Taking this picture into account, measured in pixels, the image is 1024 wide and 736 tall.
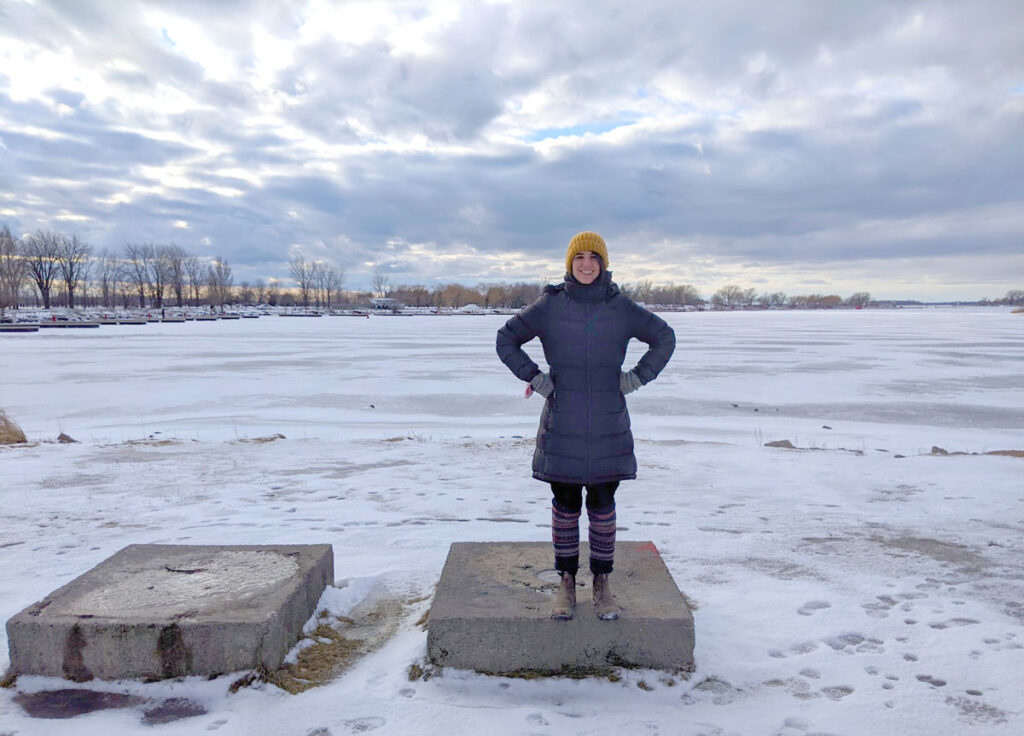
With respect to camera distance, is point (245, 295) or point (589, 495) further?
point (245, 295)

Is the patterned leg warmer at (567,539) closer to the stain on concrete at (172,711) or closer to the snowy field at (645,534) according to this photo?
the snowy field at (645,534)

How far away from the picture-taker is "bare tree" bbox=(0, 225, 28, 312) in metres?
70.9

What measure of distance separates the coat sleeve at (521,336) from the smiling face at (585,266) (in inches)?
8.3

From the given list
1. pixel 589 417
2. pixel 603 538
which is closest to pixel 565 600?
pixel 603 538

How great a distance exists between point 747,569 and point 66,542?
4.84 metres

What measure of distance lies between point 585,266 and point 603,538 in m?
1.31

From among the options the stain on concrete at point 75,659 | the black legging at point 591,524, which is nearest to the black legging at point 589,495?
the black legging at point 591,524

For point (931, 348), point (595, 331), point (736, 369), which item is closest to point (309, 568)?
point (595, 331)

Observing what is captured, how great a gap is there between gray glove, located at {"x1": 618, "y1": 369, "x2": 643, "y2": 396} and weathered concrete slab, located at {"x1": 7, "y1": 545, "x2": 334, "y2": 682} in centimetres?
194

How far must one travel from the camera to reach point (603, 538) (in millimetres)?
3174

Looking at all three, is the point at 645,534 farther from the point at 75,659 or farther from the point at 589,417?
the point at 75,659

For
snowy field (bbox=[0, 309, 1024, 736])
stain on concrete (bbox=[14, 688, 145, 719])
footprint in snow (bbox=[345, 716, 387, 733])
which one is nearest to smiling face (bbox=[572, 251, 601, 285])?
snowy field (bbox=[0, 309, 1024, 736])

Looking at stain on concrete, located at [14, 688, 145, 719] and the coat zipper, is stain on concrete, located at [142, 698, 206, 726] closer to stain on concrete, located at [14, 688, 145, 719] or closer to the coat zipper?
stain on concrete, located at [14, 688, 145, 719]

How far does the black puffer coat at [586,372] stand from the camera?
3.06 meters
